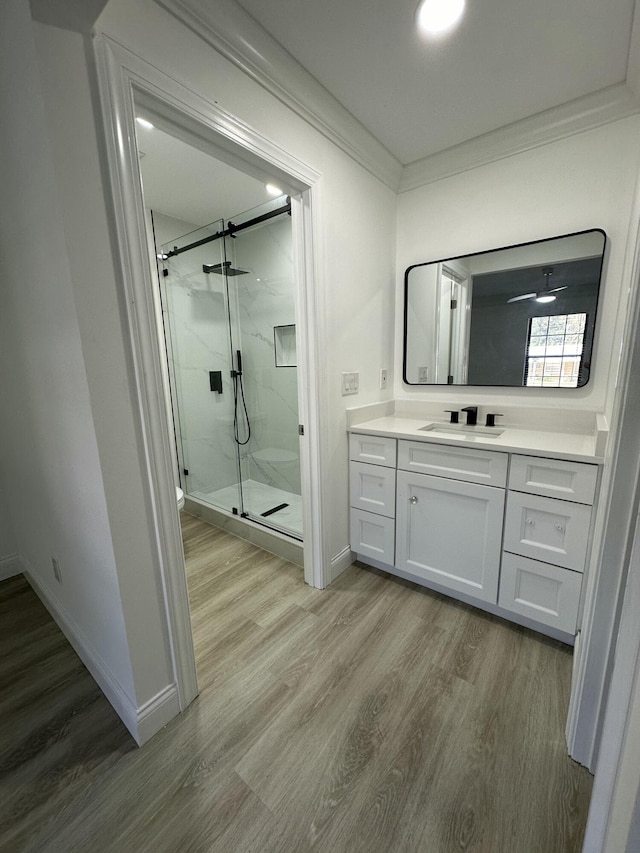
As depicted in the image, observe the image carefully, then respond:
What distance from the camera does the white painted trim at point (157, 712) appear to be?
3.93 feet

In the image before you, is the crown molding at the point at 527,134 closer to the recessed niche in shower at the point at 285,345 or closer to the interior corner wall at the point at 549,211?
the interior corner wall at the point at 549,211

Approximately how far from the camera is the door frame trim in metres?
0.94

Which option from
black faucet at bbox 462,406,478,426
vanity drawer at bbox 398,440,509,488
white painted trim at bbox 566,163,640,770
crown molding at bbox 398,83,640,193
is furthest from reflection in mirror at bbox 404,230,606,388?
white painted trim at bbox 566,163,640,770

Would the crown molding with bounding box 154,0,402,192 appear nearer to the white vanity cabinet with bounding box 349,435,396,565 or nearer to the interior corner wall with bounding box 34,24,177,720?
the interior corner wall with bounding box 34,24,177,720

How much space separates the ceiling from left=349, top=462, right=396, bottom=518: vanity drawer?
1.77m

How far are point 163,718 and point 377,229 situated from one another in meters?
2.56

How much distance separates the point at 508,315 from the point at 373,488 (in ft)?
4.04

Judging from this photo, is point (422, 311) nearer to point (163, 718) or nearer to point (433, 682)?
point (433, 682)

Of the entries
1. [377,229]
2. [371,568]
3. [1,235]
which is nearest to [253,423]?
[371,568]

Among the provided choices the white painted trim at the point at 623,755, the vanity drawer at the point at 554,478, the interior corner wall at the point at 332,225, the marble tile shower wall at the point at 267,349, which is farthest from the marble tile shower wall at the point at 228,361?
the white painted trim at the point at 623,755

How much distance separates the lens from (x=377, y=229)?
2094mm

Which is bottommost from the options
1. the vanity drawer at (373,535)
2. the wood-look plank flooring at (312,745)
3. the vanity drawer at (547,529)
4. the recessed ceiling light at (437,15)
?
the wood-look plank flooring at (312,745)

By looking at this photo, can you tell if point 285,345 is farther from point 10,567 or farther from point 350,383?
point 10,567

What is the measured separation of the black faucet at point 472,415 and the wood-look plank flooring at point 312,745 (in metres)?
1.02
